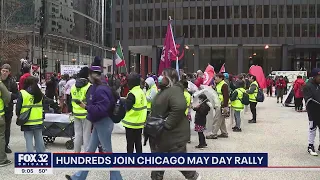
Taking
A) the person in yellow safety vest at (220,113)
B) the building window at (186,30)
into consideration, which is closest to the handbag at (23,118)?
the person in yellow safety vest at (220,113)

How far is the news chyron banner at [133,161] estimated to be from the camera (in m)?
4.59

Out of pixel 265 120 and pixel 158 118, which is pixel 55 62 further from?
pixel 158 118

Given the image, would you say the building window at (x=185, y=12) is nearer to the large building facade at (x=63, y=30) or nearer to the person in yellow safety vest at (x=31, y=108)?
the large building facade at (x=63, y=30)

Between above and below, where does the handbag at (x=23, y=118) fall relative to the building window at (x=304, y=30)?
below

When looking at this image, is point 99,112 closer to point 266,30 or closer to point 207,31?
point 207,31

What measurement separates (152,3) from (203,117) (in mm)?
65622

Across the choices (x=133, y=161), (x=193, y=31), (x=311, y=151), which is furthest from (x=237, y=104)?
(x=193, y=31)

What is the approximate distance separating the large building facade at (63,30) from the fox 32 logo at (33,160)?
1565 inches

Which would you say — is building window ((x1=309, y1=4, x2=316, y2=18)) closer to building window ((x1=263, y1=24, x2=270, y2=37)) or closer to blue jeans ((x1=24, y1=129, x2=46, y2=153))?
building window ((x1=263, y1=24, x2=270, y2=37))

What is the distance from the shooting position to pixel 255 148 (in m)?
9.81

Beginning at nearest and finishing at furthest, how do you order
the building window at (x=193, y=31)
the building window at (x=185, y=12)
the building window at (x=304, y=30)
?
the building window at (x=304, y=30), the building window at (x=193, y=31), the building window at (x=185, y=12)

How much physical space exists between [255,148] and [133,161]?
579 cm

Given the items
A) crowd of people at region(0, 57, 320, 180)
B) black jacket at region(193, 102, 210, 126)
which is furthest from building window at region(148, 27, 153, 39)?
black jacket at region(193, 102, 210, 126)

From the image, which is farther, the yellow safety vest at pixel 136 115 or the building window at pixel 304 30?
the building window at pixel 304 30
